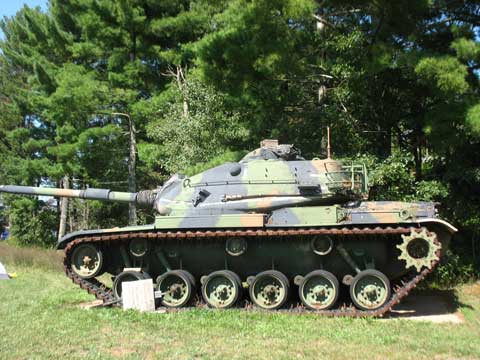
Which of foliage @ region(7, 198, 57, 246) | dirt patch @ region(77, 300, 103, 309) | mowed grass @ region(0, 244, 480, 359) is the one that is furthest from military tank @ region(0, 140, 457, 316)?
foliage @ region(7, 198, 57, 246)

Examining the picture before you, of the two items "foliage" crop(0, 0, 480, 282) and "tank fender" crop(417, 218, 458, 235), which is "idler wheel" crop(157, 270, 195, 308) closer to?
"tank fender" crop(417, 218, 458, 235)

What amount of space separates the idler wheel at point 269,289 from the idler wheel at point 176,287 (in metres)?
1.33

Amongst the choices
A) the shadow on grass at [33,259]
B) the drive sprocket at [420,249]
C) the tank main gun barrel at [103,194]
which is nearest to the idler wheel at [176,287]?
the tank main gun barrel at [103,194]

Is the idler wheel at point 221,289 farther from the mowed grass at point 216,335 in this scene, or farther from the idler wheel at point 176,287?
the mowed grass at point 216,335

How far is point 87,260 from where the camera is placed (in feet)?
38.1

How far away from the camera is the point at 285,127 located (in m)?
16.7

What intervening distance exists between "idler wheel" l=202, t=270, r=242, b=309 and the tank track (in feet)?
2.80

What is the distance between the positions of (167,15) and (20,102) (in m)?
12.4

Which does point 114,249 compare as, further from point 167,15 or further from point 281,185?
point 167,15

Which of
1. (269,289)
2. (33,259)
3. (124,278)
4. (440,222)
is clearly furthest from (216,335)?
(33,259)

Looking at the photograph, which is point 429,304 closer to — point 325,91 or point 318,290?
point 318,290

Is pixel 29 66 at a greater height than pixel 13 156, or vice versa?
pixel 29 66

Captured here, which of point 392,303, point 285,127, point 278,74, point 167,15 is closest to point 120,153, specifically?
point 167,15

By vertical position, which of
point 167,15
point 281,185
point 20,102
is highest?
point 167,15
